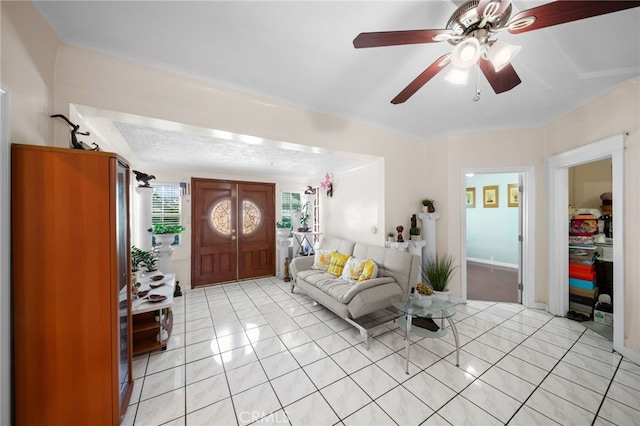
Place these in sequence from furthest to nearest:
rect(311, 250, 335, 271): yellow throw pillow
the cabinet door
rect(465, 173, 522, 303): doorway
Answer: rect(465, 173, 522, 303): doorway < rect(311, 250, 335, 271): yellow throw pillow < the cabinet door

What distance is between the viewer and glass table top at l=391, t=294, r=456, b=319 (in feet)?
6.37

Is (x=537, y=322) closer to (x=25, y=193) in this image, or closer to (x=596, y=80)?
(x=596, y=80)

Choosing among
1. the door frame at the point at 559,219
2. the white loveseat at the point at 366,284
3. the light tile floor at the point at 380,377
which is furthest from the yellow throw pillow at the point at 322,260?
the door frame at the point at 559,219

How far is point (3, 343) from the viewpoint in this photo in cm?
105

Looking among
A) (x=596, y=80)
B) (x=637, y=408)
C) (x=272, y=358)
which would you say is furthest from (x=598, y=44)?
(x=272, y=358)

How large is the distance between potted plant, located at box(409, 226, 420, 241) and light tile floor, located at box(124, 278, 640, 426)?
1162 mm

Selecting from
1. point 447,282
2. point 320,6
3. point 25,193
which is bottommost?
point 447,282

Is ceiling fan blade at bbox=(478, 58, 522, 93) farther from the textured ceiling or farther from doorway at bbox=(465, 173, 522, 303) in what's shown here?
doorway at bbox=(465, 173, 522, 303)

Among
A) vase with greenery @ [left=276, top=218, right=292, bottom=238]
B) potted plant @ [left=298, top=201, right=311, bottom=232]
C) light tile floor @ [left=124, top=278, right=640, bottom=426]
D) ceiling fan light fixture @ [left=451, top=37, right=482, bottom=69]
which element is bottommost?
light tile floor @ [left=124, top=278, right=640, bottom=426]

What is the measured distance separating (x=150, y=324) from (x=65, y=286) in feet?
3.98

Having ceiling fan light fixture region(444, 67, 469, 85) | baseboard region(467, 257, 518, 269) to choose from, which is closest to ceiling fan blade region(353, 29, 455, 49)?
ceiling fan light fixture region(444, 67, 469, 85)

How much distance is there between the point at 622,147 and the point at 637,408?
215 cm

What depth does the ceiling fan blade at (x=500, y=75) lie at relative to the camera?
1275 millimetres

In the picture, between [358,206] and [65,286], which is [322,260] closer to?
[358,206]
